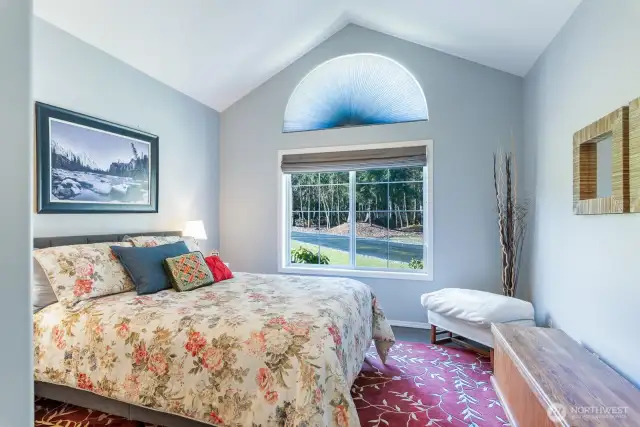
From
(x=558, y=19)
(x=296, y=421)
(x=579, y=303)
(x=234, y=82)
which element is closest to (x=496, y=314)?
(x=579, y=303)

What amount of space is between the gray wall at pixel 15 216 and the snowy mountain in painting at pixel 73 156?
2493 millimetres

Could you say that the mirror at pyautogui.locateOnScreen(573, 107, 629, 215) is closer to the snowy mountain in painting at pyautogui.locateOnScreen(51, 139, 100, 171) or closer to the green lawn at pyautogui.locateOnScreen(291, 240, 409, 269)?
the green lawn at pyautogui.locateOnScreen(291, 240, 409, 269)

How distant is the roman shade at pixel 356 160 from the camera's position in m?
3.63

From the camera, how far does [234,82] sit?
3.95 meters

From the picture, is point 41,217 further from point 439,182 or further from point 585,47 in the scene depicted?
point 585,47

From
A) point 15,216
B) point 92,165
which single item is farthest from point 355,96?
point 15,216

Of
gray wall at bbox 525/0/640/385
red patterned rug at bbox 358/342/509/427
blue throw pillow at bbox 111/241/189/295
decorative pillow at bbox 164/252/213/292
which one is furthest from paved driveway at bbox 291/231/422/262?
blue throw pillow at bbox 111/241/189/295

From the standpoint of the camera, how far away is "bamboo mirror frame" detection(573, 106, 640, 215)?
158cm

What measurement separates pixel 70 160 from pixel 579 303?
3.74 m

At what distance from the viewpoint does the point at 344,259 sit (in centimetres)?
407

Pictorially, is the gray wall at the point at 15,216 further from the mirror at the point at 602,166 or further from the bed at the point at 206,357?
the mirror at the point at 602,166

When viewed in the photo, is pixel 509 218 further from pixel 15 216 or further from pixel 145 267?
pixel 15 216

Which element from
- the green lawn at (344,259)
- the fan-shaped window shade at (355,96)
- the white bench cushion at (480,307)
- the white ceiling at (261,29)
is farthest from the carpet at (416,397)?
the white ceiling at (261,29)

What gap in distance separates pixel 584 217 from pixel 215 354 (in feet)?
7.47
